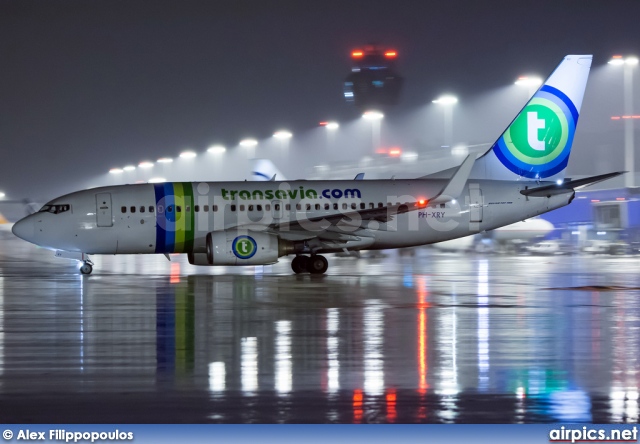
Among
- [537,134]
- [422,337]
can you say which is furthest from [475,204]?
[422,337]

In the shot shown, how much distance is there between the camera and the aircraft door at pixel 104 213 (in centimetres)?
2877

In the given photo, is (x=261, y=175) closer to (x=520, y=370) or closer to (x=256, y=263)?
(x=256, y=263)

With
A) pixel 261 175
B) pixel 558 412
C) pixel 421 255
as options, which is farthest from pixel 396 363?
pixel 261 175

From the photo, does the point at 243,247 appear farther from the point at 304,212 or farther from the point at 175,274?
the point at 175,274

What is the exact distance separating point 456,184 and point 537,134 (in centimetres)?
493

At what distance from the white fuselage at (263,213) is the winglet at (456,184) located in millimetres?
609

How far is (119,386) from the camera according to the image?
10.2 m

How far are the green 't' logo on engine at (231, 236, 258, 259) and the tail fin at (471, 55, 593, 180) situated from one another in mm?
8605

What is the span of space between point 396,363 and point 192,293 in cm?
1122

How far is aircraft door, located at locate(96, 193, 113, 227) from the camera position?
94.4 feet

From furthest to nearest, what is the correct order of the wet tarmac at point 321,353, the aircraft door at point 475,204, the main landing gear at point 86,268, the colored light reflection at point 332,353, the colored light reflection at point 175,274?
the aircraft door at point 475,204, the main landing gear at point 86,268, the colored light reflection at point 175,274, the colored light reflection at point 332,353, the wet tarmac at point 321,353

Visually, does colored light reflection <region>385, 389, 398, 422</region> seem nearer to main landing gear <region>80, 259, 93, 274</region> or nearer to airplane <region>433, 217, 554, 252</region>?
main landing gear <region>80, 259, 93, 274</region>

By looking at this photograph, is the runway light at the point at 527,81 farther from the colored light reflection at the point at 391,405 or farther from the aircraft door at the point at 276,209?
the colored light reflection at the point at 391,405

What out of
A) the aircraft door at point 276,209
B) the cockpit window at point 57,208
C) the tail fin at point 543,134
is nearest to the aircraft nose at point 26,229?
the cockpit window at point 57,208
